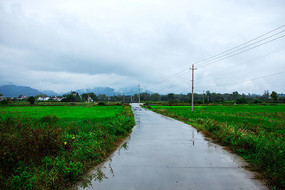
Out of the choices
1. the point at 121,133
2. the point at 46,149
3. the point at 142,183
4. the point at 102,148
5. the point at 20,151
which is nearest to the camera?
the point at 142,183

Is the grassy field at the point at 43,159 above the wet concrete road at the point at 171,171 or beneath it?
above

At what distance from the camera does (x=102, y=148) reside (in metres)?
7.57

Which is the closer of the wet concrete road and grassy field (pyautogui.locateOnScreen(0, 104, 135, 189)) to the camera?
grassy field (pyautogui.locateOnScreen(0, 104, 135, 189))

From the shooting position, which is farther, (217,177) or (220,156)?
(220,156)

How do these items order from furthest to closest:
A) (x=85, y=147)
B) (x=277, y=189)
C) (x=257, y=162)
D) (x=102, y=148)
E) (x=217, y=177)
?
(x=102, y=148)
(x=85, y=147)
(x=257, y=162)
(x=217, y=177)
(x=277, y=189)

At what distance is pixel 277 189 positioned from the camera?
4.31 meters

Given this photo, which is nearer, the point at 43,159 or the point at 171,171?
the point at 171,171

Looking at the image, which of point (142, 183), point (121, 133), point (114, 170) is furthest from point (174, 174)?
point (121, 133)

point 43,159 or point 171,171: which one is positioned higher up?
point 43,159

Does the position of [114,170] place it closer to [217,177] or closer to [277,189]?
[217,177]

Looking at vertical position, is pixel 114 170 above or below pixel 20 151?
below

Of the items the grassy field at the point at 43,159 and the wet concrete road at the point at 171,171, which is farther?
the wet concrete road at the point at 171,171

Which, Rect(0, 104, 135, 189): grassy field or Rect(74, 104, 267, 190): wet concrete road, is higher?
Rect(0, 104, 135, 189): grassy field

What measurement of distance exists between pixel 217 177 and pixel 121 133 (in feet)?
24.1
